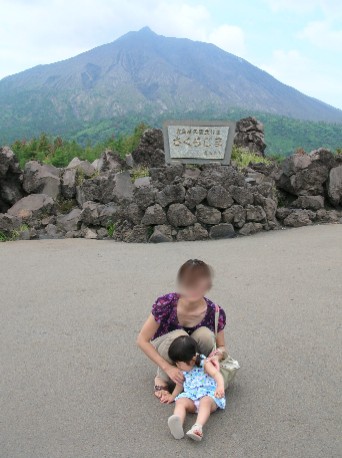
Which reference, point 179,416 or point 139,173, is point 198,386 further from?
point 139,173

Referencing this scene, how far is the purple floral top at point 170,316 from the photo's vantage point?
3178mm

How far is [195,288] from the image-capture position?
303 cm

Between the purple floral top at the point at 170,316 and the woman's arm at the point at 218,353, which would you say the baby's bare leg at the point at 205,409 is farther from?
the purple floral top at the point at 170,316

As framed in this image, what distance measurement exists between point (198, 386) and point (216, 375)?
115mm

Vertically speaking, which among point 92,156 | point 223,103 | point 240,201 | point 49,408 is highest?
point 49,408

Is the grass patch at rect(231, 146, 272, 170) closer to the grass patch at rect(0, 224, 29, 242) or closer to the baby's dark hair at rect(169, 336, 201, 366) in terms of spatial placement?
the grass patch at rect(0, 224, 29, 242)

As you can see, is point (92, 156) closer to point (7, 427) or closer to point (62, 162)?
point (62, 162)

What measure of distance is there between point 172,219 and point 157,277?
2742 millimetres

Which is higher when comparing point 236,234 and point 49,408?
point 49,408

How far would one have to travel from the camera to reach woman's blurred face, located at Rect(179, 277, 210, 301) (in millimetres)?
3021

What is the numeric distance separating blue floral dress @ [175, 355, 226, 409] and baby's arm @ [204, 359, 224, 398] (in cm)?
3

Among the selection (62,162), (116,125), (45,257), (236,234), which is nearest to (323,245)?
(236,234)

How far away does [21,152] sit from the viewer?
19250mm

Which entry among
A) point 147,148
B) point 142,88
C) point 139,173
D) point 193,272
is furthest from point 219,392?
point 142,88
